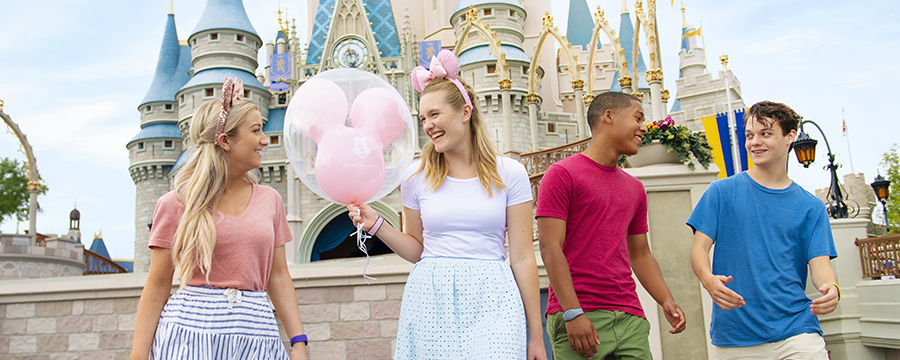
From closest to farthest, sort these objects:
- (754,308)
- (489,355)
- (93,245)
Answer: (489,355)
(754,308)
(93,245)

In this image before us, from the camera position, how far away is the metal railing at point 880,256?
9.62 meters

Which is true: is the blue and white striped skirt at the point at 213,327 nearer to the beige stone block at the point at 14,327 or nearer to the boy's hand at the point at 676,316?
the boy's hand at the point at 676,316

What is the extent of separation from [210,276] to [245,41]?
24104 mm

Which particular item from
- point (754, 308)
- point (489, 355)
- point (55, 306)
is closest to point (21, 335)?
point (55, 306)

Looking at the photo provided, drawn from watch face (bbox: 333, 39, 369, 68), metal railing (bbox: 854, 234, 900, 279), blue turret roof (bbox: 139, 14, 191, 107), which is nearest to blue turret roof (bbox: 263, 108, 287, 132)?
watch face (bbox: 333, 39, 369, 68)

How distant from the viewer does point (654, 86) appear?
12.7m

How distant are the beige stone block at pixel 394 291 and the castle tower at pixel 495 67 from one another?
16172 millimetres

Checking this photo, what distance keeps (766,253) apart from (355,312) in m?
3.11

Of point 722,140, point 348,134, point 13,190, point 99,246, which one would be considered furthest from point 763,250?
point 99,246

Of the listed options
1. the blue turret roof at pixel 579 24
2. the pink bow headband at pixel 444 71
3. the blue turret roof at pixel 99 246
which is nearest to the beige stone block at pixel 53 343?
the pink bow headband at pixel 444 71

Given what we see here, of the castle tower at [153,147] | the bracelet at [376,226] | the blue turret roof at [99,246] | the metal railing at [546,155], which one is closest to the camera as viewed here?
the bracelet at [376,226]

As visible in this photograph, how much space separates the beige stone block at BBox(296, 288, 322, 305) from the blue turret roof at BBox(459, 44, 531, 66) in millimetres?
17634

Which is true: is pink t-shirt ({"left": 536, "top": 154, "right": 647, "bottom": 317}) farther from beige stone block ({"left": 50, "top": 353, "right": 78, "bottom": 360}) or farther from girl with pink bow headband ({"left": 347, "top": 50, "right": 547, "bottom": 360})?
beige stone block ({"left": 50, "top": 353, "right": 78, "bottom": 360})

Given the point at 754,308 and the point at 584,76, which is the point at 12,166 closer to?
the point at 584,76
